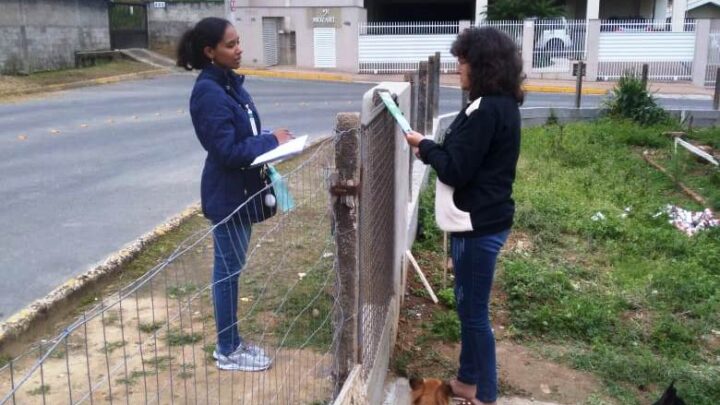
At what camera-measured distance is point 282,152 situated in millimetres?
3186

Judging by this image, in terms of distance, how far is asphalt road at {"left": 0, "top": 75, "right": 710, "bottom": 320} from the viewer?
5.68m

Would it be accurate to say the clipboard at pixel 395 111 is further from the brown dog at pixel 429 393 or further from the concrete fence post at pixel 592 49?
the concrete fence post at pixel 592 49

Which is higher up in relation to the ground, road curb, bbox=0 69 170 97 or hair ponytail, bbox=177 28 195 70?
hair ponytail, bbox=177 28 195 70

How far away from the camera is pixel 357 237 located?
2.93 meters

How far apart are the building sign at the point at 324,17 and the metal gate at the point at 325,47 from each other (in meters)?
0.18

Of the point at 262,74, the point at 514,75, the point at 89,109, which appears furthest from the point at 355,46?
the point at 514,75

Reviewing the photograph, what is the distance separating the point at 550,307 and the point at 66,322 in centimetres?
316

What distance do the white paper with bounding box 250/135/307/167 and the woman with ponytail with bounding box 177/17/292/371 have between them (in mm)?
65

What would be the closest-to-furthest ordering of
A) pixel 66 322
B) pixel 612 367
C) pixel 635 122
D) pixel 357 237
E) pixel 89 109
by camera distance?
pixel 357 237 → pixel 612 367 → pixel 66 322 → pixel 635 122 → pixel 89 109

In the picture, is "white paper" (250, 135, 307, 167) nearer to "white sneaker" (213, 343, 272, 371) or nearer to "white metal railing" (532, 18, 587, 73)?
"white sneaker" (213, 343, 272, 371)

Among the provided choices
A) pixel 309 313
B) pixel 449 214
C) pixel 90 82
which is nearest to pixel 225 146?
pixel 449 214

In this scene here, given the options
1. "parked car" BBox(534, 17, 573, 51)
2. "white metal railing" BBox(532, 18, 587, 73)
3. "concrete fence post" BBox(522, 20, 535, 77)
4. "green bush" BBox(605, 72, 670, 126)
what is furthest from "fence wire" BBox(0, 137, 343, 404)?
"parked car" BBox(534, 17, 573, 51)

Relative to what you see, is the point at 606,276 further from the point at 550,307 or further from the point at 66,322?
the point at 66,322

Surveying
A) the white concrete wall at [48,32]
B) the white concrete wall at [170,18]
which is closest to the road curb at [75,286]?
the white concrete wall at [48,32]
